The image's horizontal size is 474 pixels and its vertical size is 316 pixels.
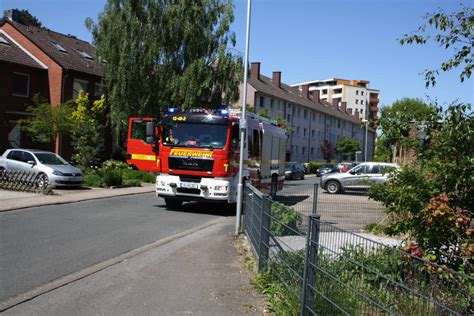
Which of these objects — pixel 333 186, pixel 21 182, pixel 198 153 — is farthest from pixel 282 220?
pixel 333 186

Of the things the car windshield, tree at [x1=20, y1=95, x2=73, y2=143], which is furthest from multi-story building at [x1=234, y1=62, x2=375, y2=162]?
the car windshield

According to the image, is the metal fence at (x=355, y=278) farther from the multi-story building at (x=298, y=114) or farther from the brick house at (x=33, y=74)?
the multi-story building at (x=298, y=114)

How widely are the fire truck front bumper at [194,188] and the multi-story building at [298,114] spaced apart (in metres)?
38.6

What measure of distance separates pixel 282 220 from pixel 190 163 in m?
8.70

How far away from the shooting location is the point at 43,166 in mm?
19750

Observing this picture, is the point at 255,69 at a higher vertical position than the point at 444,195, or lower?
higher

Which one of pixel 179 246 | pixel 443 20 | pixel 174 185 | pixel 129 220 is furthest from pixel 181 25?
pixel 443 20

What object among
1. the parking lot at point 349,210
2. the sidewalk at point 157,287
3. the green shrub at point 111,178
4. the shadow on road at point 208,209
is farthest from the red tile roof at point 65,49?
the sidewalk at point 157,287

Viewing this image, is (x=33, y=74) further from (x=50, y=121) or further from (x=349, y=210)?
(x=349, y=210)

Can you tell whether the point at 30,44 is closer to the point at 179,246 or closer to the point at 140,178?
the point at 140,178

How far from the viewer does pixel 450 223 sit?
5.11 m

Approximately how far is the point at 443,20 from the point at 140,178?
22.8 meters

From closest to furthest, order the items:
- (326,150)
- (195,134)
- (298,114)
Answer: (195,134) < (298,114) < (326,150)

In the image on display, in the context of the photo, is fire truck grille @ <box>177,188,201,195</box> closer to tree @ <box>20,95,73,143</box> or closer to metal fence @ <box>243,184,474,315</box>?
metal fence @ <box>243,184,474,315</box>
